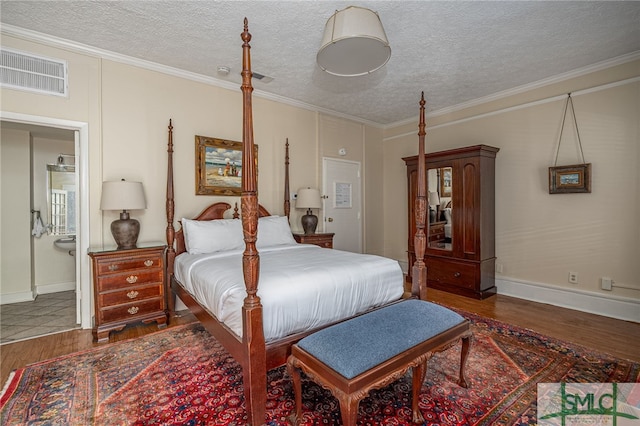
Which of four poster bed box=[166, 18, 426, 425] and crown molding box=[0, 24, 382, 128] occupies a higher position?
crown molding box=[0, 24, 382, 128]

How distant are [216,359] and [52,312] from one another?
2490mm

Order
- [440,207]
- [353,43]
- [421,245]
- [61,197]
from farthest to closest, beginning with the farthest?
[61,197] → [440,207] → [421,245] → [353,43]

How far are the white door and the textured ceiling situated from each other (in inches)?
60.1

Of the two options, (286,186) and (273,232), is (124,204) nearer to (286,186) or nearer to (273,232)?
(273,232)

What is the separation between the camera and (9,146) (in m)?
3.83

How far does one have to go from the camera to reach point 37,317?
3273 mm

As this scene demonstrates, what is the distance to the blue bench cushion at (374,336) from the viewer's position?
1.43m

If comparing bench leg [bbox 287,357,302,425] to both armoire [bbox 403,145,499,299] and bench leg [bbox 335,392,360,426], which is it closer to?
bench leg [bbox 335,392,360,426]

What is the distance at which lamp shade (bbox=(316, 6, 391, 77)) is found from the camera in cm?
199

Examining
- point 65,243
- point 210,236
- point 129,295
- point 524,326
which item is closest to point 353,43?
point 210,236

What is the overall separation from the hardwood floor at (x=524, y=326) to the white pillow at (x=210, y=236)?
2.65 feet

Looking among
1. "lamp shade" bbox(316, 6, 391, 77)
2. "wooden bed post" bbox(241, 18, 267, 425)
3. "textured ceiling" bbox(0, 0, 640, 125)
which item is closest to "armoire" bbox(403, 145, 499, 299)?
"textured ceiling" bbox(0, 0, 640, 125)

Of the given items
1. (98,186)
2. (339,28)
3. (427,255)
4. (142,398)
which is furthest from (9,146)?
(427,255)

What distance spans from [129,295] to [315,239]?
87.6 inches
